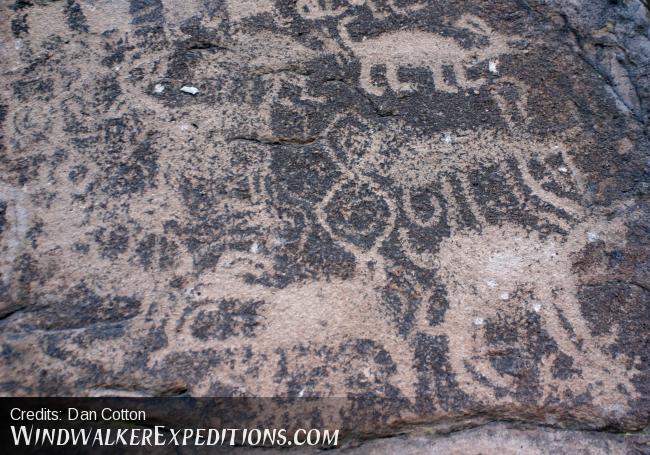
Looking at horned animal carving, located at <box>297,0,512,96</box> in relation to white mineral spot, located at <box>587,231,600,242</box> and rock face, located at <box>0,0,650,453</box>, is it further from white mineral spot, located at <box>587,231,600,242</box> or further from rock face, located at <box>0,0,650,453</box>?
white mineral spot, located at <box>587,231,600,242</box>

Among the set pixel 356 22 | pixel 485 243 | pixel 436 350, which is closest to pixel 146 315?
pixel 436 350

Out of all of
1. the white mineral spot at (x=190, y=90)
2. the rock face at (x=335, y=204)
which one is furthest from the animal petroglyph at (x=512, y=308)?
the white mineral spot at (x=190, y=90)

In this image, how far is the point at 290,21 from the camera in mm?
1166

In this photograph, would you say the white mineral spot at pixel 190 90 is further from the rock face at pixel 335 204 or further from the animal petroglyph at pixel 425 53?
the animal petroglyph at pixel 425 53

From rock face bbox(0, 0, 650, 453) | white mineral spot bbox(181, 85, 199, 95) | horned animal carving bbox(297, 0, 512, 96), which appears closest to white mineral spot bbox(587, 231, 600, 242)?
rock face bbox(0, 0, 650, 453)

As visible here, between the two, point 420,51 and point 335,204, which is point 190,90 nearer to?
point 335,204

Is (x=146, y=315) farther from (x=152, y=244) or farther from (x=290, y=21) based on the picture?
(x=290, y=21)

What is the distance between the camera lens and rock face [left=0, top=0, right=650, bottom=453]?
928 mm

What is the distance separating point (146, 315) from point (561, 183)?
731mm

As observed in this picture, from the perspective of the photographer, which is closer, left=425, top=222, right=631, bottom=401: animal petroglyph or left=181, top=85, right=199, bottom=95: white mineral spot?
left=425, top=222, right=631, bottom=401: animal petroglyph

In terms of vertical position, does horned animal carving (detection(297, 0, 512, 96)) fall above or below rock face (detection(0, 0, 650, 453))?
above

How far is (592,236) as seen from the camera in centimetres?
104

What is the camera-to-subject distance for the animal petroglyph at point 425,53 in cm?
114

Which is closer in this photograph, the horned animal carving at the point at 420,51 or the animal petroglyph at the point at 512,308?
the animal petroglyph at the point at 512,308
